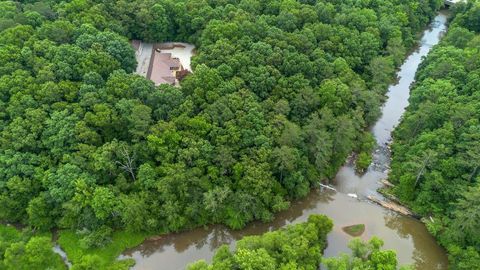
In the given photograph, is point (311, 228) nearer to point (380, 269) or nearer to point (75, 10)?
point (380, 269)

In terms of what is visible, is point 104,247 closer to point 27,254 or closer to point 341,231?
point 27,254

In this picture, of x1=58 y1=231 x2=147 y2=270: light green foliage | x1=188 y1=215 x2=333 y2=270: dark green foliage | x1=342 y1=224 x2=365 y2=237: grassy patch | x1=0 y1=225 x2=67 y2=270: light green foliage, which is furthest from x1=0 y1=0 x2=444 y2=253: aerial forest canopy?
x1=342 y1=224 x2=365 y2=237: grassy patch

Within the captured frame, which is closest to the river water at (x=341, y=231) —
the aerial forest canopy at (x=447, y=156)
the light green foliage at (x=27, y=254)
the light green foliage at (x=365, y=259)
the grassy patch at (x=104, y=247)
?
the grassy patch at (x=104, y=247)

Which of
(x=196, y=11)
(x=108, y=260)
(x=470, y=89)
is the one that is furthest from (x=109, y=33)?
(x=470, y=89)

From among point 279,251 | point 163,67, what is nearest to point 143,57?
point 163,67

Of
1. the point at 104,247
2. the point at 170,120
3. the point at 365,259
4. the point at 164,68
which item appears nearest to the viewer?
the point at 365,259

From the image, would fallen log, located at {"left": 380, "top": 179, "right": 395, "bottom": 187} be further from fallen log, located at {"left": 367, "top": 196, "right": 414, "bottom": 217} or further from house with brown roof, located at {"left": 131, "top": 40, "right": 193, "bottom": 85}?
house with brown roof, located at {"left": 131, "top": 40, "right": 193, "bottom": 85}
